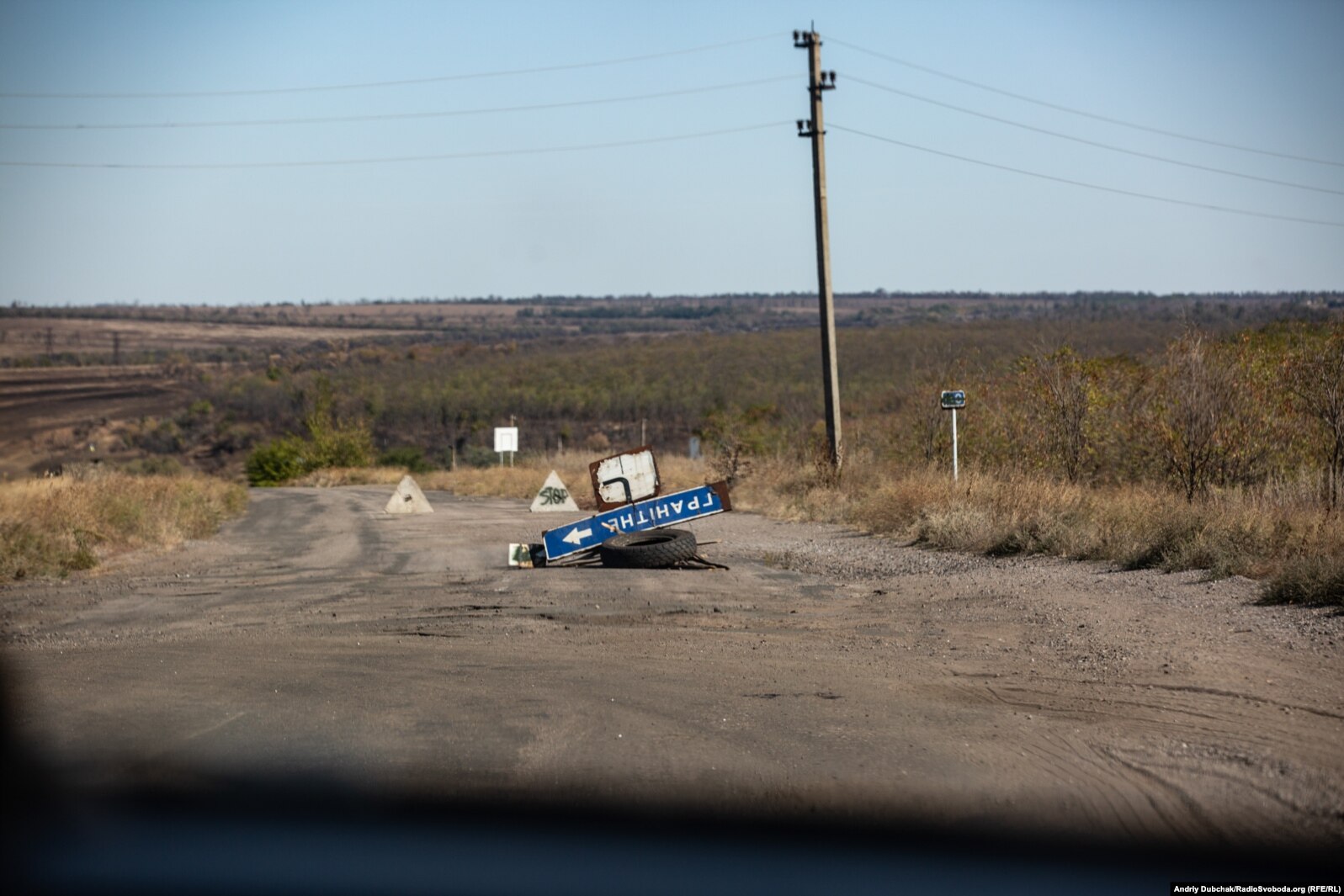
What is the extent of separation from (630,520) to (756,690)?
7.70m

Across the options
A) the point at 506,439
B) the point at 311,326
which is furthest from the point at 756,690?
the point at 311,326

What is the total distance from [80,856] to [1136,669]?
666 centimetres

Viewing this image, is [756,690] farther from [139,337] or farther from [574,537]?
[139,337]

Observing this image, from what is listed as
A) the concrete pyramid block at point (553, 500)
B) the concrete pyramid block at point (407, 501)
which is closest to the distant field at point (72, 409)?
the concrete pyramid block at point (407, 501)

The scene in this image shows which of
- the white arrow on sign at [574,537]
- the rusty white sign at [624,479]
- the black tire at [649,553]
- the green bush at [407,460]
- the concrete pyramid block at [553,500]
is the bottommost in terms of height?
the green bush at [407,460]

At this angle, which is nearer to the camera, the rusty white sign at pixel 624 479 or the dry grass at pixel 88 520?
the rusty white sign at pixel 624 479

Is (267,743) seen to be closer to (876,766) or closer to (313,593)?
(876,766)

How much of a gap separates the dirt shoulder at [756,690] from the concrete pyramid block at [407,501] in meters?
12.4

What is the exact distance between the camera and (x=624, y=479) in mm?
16109

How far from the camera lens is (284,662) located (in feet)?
32.0

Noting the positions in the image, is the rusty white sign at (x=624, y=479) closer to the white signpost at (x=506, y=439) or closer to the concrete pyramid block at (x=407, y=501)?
the concrete pyramid block at (x=407, y=501)

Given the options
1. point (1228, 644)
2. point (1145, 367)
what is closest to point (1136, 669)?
point (1228, 644)

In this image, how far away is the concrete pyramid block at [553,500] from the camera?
27266mm

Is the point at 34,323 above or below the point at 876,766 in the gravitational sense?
above
